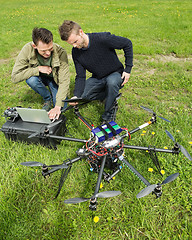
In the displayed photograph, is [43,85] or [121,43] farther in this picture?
[43,85]

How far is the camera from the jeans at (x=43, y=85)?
3.79 metres

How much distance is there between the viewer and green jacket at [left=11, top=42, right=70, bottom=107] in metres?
3.51

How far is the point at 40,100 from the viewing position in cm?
450

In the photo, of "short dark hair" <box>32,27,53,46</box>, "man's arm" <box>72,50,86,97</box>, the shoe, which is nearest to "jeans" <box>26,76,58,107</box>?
the shoe

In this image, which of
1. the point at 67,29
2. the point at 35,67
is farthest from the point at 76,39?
the point at 35,67

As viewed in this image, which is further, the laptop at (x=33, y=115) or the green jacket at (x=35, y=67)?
the green jacket at (x=35, y=67)

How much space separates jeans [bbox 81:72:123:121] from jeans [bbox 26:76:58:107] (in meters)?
0.82

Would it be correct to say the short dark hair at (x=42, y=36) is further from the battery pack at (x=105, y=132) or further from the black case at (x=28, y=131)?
the battery pack at (x=105, y=132)

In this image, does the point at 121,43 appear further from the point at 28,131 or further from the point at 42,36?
the point at 28,131

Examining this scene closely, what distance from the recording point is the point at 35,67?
371 cm

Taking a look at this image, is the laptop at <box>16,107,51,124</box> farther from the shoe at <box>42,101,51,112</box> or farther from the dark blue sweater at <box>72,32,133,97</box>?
the shoe at <box>42,101,51,112</box>

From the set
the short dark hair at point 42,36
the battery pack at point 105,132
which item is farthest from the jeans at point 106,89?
the battery pack at point 105,132

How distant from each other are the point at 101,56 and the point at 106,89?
23.8 inches

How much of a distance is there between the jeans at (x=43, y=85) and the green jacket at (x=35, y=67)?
173 mm
